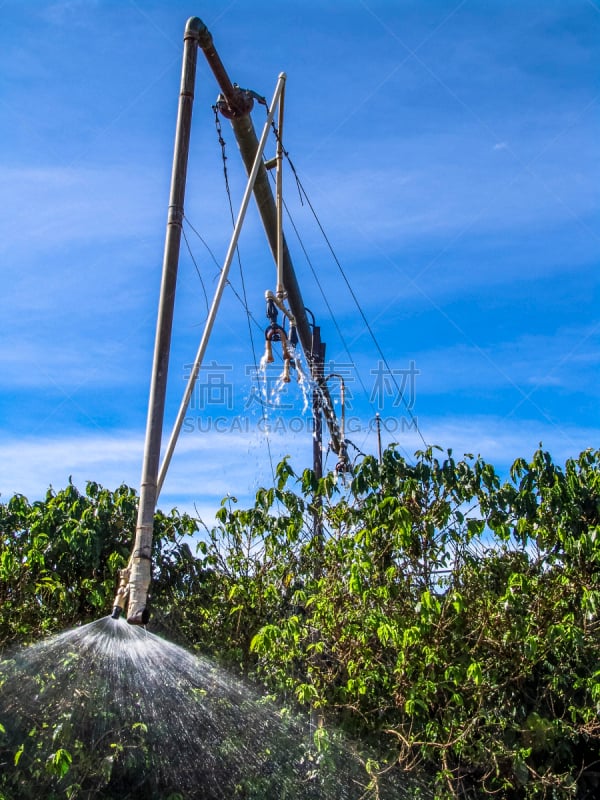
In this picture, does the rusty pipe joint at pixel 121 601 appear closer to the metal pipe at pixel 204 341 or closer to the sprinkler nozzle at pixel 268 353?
the metal pipe at pixel 204 341

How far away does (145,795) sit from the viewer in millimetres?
5172

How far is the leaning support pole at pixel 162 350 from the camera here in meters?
3.99

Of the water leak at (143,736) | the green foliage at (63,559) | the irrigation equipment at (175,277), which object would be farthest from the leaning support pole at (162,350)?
the green foliage at (63,559)

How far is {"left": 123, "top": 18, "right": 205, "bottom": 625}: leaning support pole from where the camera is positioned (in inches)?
157

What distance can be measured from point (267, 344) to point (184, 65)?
200cm

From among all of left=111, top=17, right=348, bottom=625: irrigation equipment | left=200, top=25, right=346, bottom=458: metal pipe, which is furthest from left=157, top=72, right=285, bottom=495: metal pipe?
left=200, top=25, right=346, bottom=458: metal pipe

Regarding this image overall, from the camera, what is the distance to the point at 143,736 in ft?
17.2

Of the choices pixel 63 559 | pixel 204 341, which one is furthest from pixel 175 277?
pixel 63 559

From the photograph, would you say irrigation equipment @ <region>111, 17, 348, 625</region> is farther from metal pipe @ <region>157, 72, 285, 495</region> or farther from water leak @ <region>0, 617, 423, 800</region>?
water leak @ <region>0, 617, 423, 800</region>

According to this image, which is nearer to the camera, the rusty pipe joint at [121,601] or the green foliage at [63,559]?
the rusty pipe joint at [121,601]

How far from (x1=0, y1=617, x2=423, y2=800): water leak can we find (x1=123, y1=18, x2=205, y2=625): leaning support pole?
3.98 ft

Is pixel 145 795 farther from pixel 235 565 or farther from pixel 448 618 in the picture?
pixel 448 618

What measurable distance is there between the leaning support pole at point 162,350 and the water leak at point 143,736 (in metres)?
1.21

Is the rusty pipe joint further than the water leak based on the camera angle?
No
